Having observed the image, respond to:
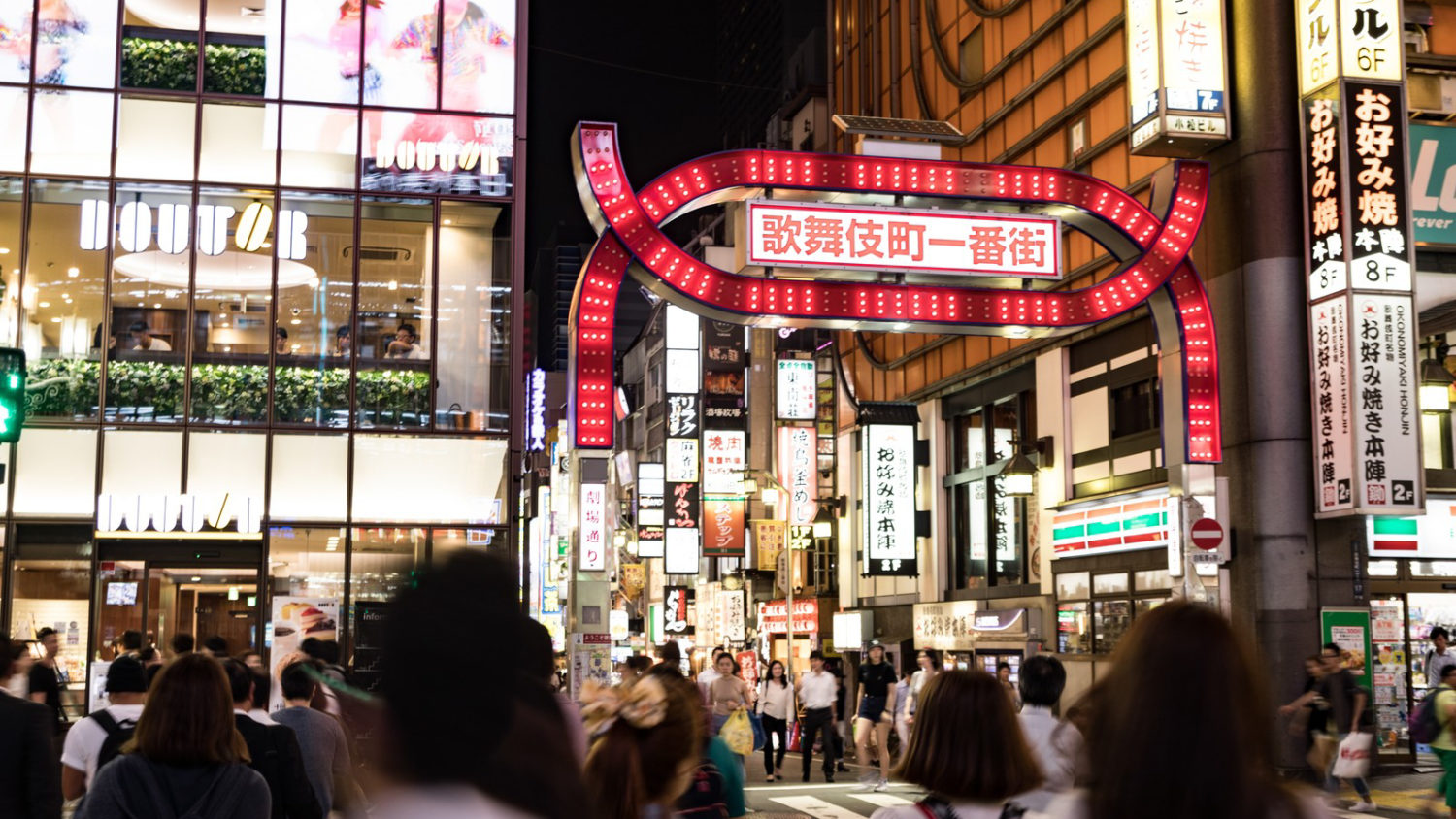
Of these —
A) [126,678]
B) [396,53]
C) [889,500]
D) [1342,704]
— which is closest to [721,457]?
[889,500]

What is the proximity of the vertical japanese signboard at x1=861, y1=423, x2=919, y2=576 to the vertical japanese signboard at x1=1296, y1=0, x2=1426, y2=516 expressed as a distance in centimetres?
1069

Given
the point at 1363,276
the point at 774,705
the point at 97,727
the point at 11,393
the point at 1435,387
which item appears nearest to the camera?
the point at 97,727

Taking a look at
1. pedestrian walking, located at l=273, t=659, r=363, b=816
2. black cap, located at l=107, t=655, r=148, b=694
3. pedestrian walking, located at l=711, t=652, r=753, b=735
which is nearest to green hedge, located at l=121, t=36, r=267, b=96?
pedestrian walking, located at l=711, t=652, r=753, b=735

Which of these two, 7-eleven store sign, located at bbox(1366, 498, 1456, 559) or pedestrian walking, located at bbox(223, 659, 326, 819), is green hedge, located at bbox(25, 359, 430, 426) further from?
pedestrian walking, located at bbox(223, 659, 326, 819)

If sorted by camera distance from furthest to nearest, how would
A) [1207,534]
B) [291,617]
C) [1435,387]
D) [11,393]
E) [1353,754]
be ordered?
[291,617], [1435,387], [1207,534], [1353,754], [11,393]

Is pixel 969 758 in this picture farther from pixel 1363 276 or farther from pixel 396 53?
pixel 396 53

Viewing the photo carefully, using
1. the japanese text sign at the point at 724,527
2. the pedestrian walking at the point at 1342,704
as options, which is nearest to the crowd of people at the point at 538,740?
the pedestrian walking at the point at 1342,704

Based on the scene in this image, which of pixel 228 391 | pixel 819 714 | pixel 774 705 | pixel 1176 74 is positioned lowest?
pixel 819 714

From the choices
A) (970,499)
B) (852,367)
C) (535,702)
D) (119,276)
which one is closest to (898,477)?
(970,499)

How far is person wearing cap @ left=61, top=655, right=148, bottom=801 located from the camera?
24.1 feet

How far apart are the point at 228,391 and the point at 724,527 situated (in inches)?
855

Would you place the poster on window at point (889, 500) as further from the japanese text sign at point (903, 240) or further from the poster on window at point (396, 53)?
the japanese text sign at point (903, 240)

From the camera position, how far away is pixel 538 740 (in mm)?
2104

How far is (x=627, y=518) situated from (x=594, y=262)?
5627cm
